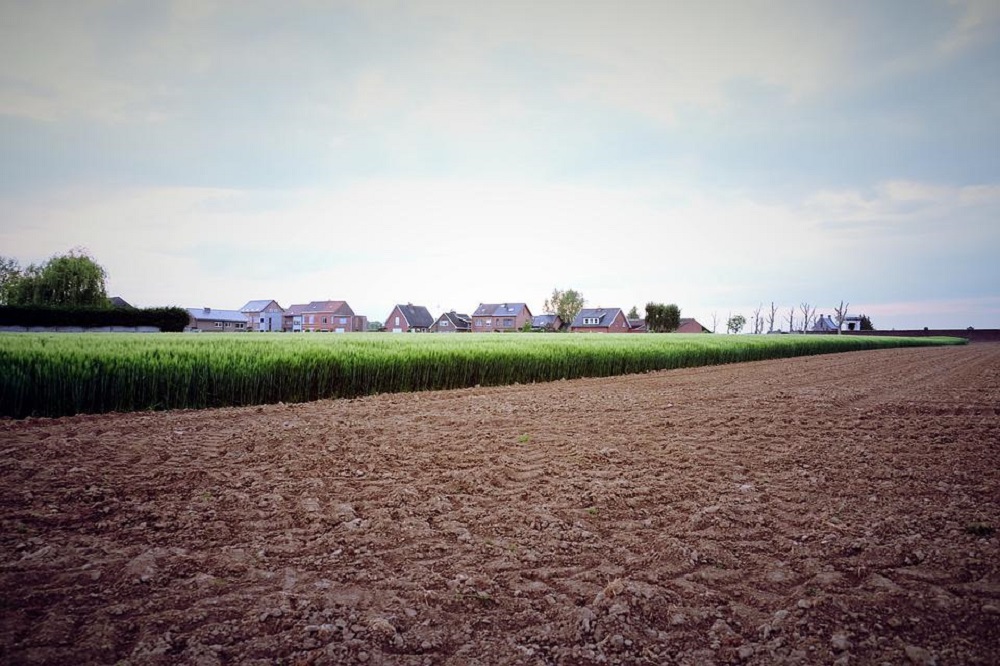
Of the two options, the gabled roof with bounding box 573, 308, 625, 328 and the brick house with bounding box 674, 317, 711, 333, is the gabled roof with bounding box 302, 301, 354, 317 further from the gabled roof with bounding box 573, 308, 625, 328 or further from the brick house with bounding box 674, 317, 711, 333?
the brick house with bounding box 674, 317, 711, 333

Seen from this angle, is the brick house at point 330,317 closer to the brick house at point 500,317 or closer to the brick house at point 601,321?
the brick house at point 500,317

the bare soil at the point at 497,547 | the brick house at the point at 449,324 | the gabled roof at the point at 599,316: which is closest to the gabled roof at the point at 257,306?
the brick house at the point at 449,324

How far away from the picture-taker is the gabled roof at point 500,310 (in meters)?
94.9

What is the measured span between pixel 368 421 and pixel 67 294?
2657 inches

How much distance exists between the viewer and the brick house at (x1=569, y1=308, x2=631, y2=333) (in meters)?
88.8

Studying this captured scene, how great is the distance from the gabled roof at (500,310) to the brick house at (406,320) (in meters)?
10.9

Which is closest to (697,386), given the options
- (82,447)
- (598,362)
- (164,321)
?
(598,362)

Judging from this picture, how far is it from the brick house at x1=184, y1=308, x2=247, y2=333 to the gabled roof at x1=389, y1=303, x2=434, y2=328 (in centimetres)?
2741

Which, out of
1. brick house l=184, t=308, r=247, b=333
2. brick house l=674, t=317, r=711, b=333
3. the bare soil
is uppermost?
brick house l=674, t=317, r=711, b=333

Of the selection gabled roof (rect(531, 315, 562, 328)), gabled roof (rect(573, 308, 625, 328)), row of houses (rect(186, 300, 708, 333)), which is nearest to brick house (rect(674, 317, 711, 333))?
row of houses (rect(186, 300, 708, 333))

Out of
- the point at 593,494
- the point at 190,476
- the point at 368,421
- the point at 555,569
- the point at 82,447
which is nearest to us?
the point at 555,569

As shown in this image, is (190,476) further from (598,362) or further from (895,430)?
(598,362)

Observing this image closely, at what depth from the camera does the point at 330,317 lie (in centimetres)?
9606

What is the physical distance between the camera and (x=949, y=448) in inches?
248
